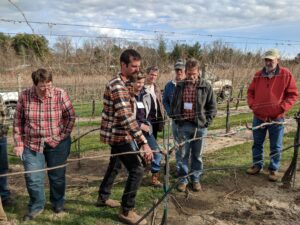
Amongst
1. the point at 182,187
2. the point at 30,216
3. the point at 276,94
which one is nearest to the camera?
the point at 30,216

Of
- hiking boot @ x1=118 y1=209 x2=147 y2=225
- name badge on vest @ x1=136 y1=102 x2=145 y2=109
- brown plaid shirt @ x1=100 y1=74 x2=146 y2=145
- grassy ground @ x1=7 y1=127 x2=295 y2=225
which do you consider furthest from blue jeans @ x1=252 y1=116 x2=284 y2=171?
brown plaid shirt @ x1=100 y1=74 x2=146 y2=145

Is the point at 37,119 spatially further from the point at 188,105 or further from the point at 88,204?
the point at 188,105

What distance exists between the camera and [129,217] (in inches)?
135

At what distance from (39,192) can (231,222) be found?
76.7 inches

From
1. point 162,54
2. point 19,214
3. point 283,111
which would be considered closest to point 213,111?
point 283,111

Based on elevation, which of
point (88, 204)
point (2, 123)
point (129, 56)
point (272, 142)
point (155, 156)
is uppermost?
point (129, 56)

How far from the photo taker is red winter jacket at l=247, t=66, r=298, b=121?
4531mm

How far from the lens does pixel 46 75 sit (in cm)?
322

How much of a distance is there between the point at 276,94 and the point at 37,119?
119 inches

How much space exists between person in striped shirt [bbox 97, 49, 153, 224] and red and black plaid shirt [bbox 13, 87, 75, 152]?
1.71ft

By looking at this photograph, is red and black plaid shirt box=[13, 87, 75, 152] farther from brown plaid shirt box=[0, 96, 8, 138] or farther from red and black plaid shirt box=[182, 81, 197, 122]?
red and black plaid shirt box=[182, 81, 197, 122]

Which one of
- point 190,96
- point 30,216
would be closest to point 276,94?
point 190,96

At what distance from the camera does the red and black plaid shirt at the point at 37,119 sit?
132 inches

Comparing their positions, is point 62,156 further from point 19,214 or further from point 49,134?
point 19,214
